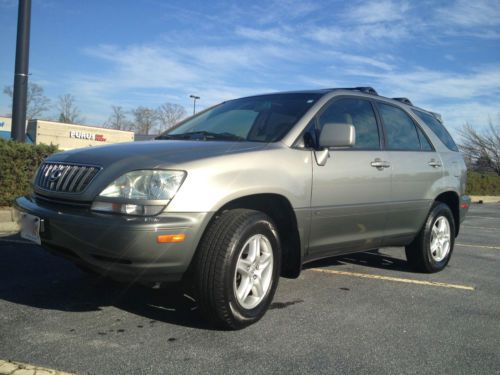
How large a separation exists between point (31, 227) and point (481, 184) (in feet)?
109

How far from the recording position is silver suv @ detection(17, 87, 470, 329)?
2914 millimetres

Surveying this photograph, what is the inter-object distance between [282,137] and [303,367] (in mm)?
1746

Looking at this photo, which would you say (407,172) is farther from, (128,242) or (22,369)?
(22,369)

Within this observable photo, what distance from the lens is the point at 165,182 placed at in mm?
2943

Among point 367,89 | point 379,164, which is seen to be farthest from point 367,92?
point 379,164

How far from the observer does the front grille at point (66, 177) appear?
10.2 feet

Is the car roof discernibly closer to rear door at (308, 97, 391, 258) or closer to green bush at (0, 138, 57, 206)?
rear door at (308, 97, 391, 258)

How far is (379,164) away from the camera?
174 inches

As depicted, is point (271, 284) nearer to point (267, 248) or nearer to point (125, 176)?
point (267, 248)

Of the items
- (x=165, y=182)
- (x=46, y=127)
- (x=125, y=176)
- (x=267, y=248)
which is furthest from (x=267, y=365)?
(x=46, y=127)

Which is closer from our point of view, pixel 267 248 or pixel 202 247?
pixel 202 247

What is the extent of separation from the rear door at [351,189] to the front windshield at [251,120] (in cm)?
28

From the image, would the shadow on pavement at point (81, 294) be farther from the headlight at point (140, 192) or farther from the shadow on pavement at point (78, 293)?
the headlight at point (140, 192)

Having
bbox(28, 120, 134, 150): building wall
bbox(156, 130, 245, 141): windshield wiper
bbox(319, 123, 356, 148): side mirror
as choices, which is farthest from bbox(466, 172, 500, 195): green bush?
bbox(156, 130, 245, 141): windshield wiper
